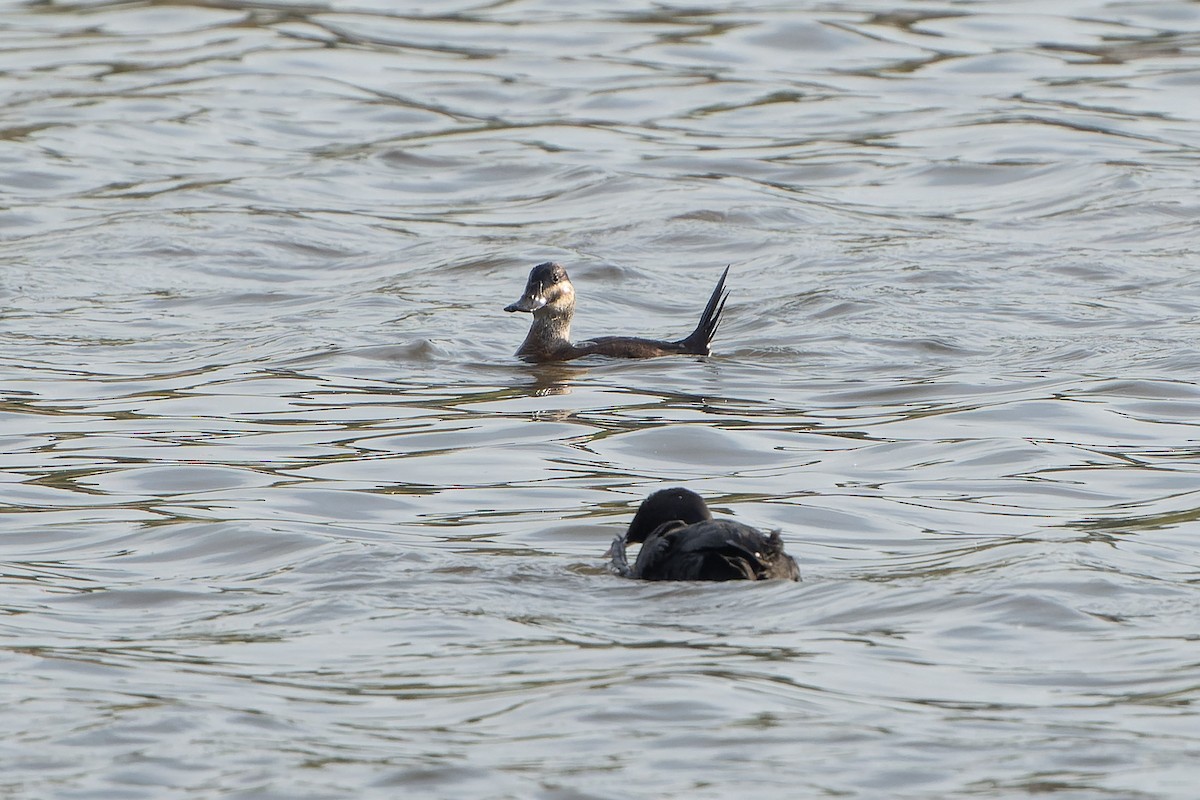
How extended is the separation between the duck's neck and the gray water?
0.20 metres

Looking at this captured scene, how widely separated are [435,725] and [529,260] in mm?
9754

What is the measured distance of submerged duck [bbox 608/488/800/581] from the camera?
6.54m

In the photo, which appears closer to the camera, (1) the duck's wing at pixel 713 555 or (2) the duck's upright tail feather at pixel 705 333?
(1) the duck's wing at pixel 713 555

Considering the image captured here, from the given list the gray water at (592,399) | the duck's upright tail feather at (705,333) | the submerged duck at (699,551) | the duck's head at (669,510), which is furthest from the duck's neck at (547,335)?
the submerged duck at (699,551)

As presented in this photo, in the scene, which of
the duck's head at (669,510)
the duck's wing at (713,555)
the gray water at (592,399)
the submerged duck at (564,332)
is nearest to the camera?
the gray water at (592,399)

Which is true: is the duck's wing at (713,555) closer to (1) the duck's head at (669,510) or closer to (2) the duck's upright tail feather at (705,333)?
(1) the duck's head at (669,510)

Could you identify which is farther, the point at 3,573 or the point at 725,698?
the point at 3,573

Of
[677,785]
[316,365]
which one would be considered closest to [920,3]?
[316,365]

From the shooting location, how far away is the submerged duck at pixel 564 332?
39.0 feet

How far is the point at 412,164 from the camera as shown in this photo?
1808 cm

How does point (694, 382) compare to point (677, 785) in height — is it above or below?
below

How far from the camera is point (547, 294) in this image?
12.3 meters

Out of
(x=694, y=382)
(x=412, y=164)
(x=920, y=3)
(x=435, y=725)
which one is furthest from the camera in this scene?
(x=920, y=3)

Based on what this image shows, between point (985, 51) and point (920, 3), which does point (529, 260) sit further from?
point (920, 3)
